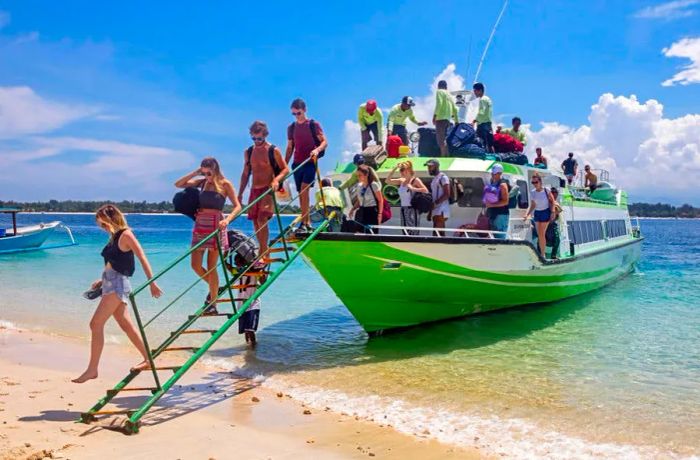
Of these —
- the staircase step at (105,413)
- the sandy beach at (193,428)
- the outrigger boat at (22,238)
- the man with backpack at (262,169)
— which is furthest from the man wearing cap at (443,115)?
the outrigger boat at (22,238)

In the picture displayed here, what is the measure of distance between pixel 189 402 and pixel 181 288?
13069 mm

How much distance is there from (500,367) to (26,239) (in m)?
30.3

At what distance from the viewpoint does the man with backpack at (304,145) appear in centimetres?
881

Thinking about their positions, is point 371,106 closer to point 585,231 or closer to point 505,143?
point 505,143

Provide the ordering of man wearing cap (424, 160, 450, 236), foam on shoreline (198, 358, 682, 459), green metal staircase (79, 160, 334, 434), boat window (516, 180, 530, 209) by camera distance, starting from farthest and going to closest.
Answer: boat window (516, 180, 530, 209) < man wearing cap (424, 160, 450, 236) < green metal staircase (79, 160, 334, 434) < foam on shoreline (198, 358, 682, 459)

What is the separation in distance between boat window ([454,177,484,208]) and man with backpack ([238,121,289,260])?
15.0 feet

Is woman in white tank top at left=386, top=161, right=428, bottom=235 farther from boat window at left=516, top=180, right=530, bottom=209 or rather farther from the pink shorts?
boat window at left=516, top=180, right=530, bottom=209

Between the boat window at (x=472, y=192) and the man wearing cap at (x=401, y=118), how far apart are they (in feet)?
6.74

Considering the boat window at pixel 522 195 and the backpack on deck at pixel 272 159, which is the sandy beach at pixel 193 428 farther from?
the boat window at pixel 522 195

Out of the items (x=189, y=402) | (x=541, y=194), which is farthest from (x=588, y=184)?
(x=189, y=402)

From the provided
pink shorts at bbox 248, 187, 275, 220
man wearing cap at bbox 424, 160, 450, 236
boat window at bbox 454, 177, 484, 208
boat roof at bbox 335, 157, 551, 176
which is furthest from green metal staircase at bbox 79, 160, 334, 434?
boat window at bbox 454, 177, 484, 208

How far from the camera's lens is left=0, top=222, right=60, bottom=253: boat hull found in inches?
1217

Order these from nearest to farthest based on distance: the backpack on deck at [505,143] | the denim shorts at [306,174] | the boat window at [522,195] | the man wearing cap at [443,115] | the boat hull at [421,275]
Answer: the denim shorts at [306,174] < the boat hull at [421,275] < the man wearing cap at [443,115] < the boat window at [522,195] < the backpack on deck at [505,143]

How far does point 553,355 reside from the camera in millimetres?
9633
